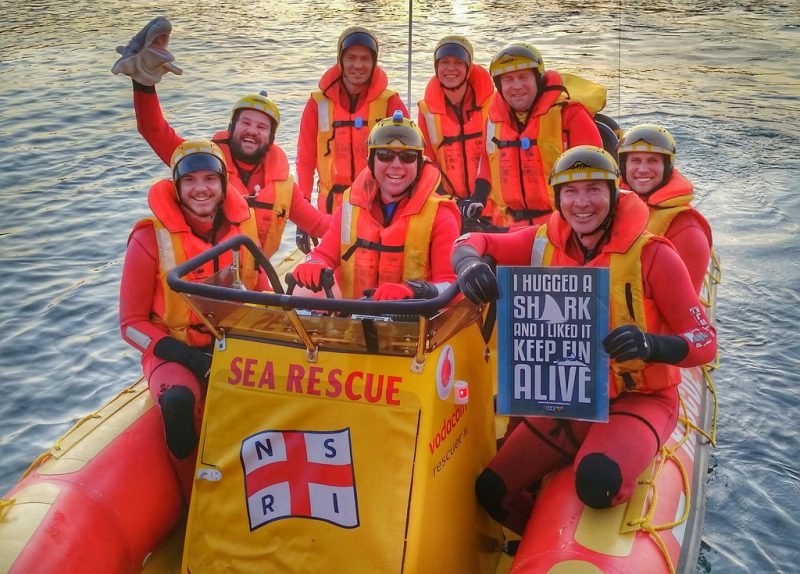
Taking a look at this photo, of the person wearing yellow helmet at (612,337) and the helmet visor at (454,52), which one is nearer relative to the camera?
the person wearing yellow helmet at (612,337)

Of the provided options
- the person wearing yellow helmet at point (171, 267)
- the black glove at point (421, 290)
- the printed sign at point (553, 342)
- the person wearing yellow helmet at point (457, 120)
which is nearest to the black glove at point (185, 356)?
the person wearing yellow helmet at point (171, 267)

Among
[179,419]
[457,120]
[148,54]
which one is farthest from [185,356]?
[457,120]

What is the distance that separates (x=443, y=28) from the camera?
18.7 metres

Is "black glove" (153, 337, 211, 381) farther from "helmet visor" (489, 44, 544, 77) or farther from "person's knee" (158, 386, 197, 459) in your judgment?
"helmet visor" (489, 44, 544, 77)

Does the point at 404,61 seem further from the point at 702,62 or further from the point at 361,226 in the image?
the point at 361,226

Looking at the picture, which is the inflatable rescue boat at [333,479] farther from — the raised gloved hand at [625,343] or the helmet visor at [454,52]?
the helmet visor at [454,52]

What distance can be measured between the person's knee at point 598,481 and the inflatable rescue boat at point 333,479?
6 centimetres

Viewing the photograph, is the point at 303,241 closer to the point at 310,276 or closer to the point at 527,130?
the point at 527,130

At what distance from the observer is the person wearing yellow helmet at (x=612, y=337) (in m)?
3.04

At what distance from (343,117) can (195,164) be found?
89.7 inches

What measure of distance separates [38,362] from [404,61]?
34.7 ft

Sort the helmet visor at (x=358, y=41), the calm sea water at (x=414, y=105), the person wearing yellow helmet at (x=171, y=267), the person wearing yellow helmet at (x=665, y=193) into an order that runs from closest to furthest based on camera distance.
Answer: the person wearing yellow helmet at (x=171, y=267) → the person wearing yellow helmet at (x=665, y=193) → the helmet visor at (x=358, y=41) → the calm sea water at (x=414, y=105)

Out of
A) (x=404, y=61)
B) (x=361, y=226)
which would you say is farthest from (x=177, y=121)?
(x=361, y=226)

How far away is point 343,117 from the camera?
19.4ft
